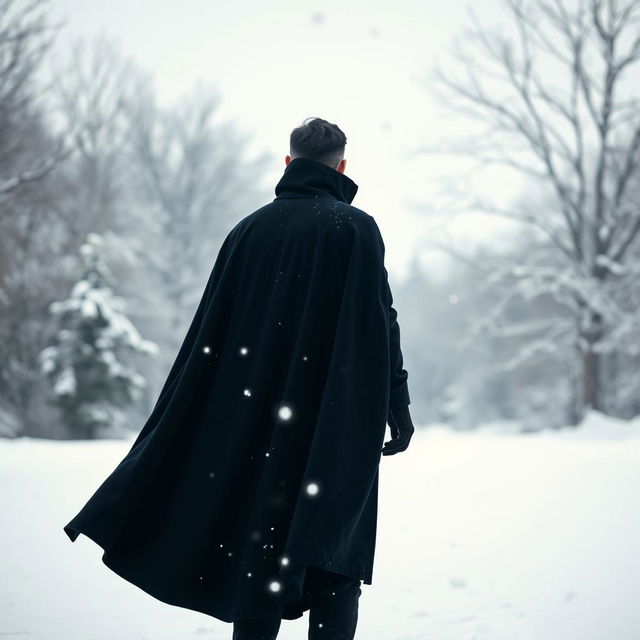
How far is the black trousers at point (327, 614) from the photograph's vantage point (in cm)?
254

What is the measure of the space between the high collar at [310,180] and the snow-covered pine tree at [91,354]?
13.8 metres

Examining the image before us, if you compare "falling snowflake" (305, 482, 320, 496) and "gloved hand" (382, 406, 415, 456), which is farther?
Result: "gloved hand" (382, 406, 415, 456)

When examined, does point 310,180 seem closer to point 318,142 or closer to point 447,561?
point 318,142

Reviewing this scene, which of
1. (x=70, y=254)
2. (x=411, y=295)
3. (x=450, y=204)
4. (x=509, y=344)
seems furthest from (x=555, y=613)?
(x=411, y=295)

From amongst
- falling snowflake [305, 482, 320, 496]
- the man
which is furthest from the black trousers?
falling snowflake [305, 482, 320, 496]

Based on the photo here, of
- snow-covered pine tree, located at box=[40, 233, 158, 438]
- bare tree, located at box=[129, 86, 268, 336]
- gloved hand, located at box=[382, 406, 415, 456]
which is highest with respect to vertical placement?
bare tree, located at box=[129, 86, 268, 336]

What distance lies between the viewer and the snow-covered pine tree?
16.0m

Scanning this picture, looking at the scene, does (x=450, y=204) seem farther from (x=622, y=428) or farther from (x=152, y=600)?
(x=152, y=600)

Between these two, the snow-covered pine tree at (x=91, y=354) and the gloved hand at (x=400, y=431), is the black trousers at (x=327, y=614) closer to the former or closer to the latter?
the gloved hand at (x=400, y=431)

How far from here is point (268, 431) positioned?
2.66m

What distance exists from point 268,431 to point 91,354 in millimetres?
14296

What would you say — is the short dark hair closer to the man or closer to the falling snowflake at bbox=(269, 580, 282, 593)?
the man

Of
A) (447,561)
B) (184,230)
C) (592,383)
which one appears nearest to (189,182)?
(184,230)

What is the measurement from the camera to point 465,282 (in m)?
34.6
